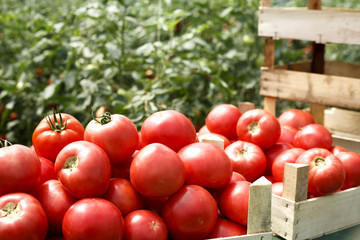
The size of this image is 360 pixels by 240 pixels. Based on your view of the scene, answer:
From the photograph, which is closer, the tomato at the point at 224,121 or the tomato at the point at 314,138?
the tomato at the point at 314,138

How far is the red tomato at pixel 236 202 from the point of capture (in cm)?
129

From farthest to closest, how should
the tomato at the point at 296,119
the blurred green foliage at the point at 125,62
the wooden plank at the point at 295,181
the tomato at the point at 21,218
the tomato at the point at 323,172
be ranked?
the blurred green foliage at the point at 125,62
the tomato at the point at 296,119
the tomato at the point at 323,172
the wooden plank at the point at 295,181
the tomato at the point at 21,218

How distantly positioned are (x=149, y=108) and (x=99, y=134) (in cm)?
164

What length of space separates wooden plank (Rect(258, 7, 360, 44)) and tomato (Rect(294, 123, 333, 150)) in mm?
597

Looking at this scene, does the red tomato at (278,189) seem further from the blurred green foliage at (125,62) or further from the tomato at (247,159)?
the blurred green foliage at (125,62)

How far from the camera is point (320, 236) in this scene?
1.58 m

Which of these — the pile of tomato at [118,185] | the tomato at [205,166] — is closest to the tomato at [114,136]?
the pile of tomato at [118,185]

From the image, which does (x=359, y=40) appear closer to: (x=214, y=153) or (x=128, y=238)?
(x=214, y=153)

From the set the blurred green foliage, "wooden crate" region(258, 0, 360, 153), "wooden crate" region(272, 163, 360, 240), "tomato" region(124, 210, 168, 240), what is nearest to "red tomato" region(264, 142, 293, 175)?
"wooden crate" region(272, 163, 360, 240)

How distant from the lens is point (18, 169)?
117 cm

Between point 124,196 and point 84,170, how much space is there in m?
0.14

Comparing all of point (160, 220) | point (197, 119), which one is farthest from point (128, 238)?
point (197, 119)

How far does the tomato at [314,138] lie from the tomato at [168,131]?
0.60 metres

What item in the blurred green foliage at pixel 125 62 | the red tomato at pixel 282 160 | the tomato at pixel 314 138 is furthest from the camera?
the blurred green foliage at pixel 125 62
